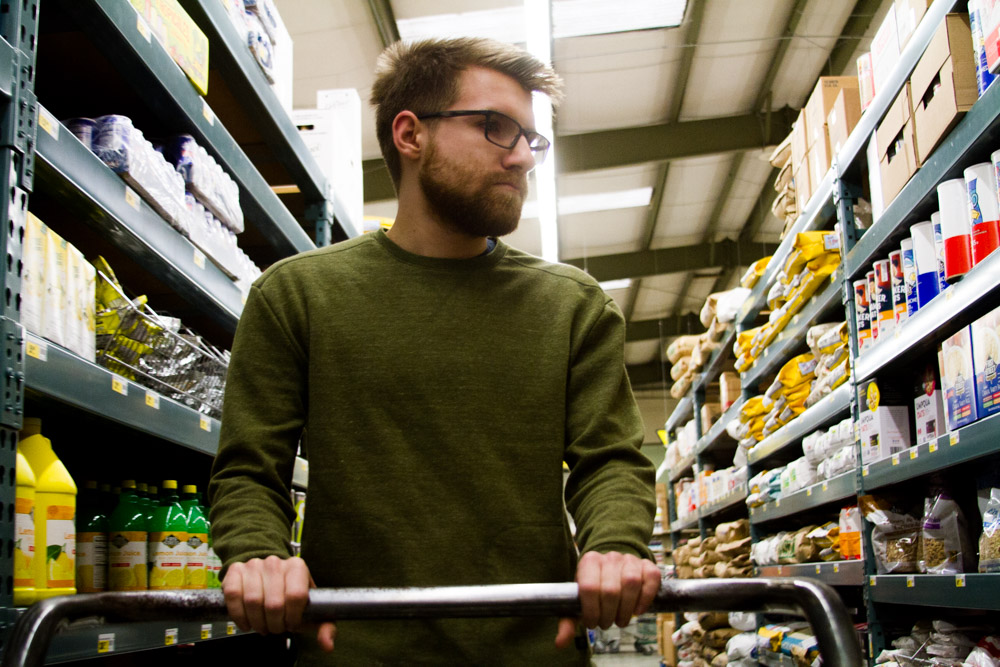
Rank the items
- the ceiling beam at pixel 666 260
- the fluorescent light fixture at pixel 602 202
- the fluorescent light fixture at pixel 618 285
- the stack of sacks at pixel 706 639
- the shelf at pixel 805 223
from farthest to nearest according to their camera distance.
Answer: the fluorescent light fixture at pixel 618 285, the ceiling beam at pixel 666 260, the fluorescent light fixture at pixel 602 202, the stack of sacks at pixel 706 639, the shelf at pixel 805 223

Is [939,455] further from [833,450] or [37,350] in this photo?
[37,350]

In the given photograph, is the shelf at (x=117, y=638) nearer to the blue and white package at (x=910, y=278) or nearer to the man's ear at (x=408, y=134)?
the man's ear at (x=408, y=134)

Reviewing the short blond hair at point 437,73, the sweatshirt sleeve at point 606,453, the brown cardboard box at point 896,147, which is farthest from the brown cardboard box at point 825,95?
the sweatshirt sleeve at point 606,453

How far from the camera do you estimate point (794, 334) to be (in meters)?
4.38

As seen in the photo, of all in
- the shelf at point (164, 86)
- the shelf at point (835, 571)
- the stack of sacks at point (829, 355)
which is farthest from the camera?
the stack of sacks at point (829, 355)

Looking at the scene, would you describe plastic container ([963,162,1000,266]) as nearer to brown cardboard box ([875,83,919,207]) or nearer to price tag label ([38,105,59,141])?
brown cardboard box ([875,83,919,207])

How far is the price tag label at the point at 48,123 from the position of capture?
70.9 inches

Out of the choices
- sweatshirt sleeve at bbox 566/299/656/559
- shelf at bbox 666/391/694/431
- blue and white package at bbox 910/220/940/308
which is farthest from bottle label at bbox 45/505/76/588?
shelf at bbox 666/391/694/431

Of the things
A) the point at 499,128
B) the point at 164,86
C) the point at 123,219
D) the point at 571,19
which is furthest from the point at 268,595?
the point at 571,19

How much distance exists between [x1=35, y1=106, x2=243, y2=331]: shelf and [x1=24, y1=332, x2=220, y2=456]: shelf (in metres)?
0.35

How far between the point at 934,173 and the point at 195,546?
2.36 metres

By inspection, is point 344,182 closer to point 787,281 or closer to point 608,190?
point 787,281

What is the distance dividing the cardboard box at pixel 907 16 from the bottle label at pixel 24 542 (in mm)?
2804

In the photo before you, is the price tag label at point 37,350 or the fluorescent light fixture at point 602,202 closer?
the price tag label at point 37,350
